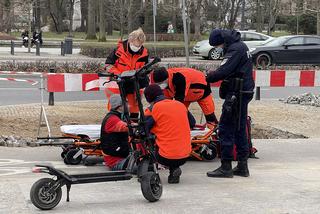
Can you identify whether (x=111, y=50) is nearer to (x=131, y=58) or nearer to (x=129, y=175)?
(x=131, y=58)

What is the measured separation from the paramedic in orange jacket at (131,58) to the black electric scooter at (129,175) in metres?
1.24

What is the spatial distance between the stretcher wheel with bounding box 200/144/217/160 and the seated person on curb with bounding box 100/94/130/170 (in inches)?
55.3

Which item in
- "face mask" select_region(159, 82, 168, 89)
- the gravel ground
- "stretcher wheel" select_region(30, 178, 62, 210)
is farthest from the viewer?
the gravel ground

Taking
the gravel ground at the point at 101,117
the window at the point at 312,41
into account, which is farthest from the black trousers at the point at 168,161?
the window at the point at 312,41

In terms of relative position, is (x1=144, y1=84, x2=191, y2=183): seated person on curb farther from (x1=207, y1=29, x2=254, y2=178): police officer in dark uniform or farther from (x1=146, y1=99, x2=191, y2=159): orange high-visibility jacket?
(x1=207, y1=29, x2=254, y2=178): police officer in dark uniform

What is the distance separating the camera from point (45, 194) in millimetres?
5879

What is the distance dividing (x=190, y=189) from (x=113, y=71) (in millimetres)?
2498

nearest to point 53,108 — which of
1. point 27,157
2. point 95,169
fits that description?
point 27,157

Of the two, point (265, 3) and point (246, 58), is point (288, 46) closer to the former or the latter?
point (246, 58)

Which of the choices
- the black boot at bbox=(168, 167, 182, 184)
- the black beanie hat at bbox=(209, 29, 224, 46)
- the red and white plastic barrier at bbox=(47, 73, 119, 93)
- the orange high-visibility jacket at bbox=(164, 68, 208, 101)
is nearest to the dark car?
the red and white plastic barrier at bbox=(47, 73, 119, 93)

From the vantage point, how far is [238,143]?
7.76m

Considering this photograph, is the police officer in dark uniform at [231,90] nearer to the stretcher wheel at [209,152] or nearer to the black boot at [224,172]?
the black boot at [224,172]

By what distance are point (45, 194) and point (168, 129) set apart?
166 cm

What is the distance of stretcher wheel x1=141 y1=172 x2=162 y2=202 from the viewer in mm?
6246
